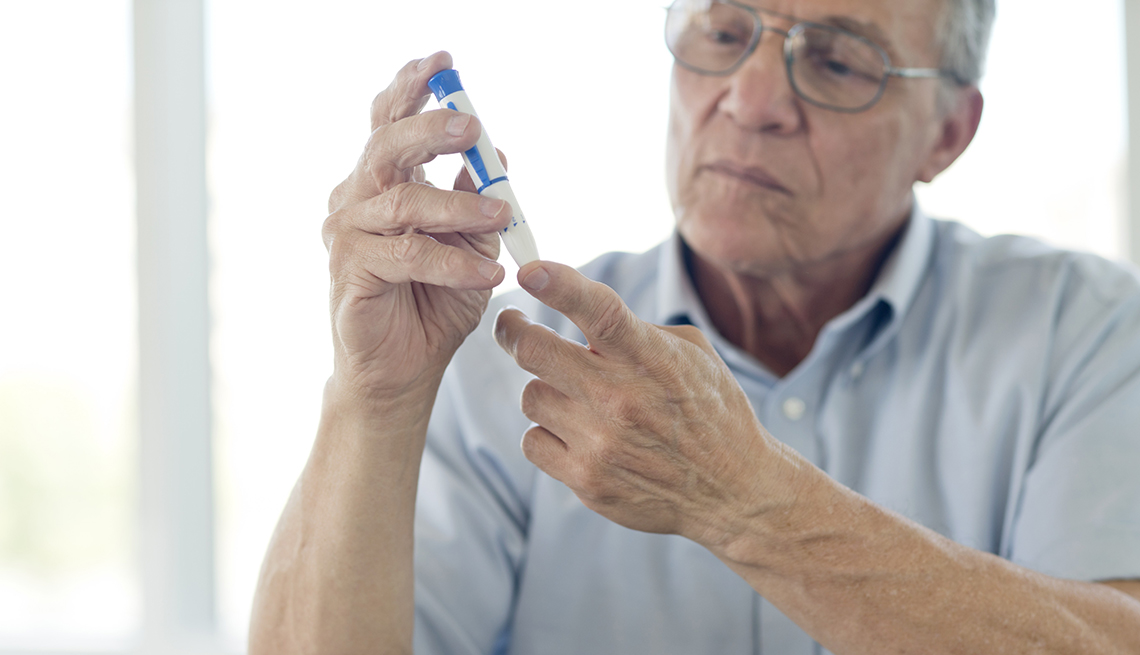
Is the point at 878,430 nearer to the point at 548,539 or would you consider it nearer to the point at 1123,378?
the point at 1123,378

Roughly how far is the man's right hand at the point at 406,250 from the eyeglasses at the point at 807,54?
536mm

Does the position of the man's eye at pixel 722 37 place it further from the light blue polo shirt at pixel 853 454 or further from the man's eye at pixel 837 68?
the light blue polo shirt at pixel 853 454

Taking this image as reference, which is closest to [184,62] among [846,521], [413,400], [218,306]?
[218,306]

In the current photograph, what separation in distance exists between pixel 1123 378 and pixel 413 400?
89 centimetres

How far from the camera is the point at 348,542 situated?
2.79 ft

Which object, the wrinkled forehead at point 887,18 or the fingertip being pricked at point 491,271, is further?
the wrinkled forehead at point 887,18

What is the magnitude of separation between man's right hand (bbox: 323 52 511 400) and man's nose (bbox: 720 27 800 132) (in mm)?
Answer: 474

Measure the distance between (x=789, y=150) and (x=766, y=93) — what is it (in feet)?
0.27

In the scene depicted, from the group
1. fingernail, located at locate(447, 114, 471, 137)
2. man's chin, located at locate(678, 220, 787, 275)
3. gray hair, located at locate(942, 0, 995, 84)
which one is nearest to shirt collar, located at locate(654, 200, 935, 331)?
man's chin, located at locate(678, 220, 787, 275)

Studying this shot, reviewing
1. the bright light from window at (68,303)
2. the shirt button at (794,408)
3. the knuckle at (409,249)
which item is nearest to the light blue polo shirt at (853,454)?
the shirt button at (794,408)

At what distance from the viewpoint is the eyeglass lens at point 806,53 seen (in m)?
1.09

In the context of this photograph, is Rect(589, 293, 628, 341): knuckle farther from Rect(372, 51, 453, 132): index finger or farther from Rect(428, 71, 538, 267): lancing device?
Rect(372, 51, 453, 132): index finger

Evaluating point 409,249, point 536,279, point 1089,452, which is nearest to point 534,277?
point 536,279

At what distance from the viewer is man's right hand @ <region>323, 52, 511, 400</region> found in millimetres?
671
